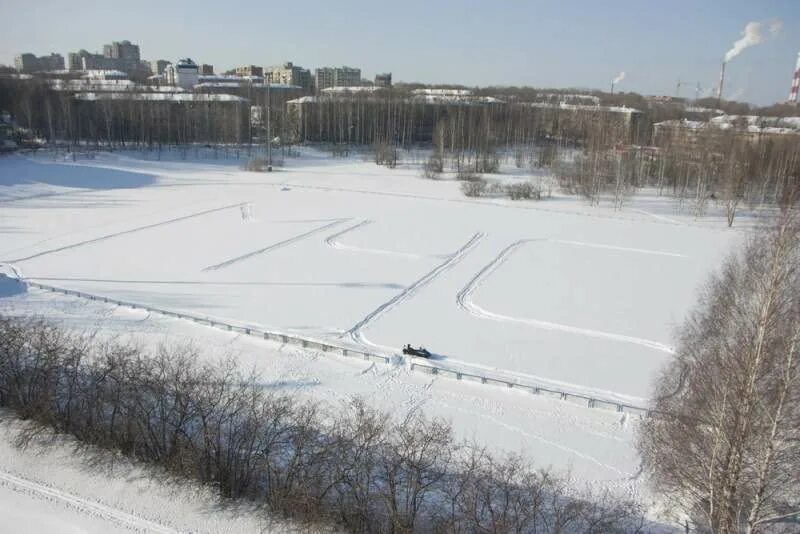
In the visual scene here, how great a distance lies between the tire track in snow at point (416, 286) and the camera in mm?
18000

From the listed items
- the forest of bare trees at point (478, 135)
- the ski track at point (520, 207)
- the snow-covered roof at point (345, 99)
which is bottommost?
the ski track at point (520, 207)

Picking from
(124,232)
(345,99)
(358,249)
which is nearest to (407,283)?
(358,249)

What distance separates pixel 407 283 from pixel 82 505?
13546mm

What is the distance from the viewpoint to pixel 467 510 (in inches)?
Result: 334

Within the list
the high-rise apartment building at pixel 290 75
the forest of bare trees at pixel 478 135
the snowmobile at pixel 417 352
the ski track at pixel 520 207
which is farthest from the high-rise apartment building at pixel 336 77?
the snowmobile at pixel 417 352

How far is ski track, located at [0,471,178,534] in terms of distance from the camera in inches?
390

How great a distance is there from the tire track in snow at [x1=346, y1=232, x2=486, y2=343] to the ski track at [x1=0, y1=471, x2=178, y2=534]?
7993 millimetres

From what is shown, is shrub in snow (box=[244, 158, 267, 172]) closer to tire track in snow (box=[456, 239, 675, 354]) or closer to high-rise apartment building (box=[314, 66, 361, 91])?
tire track in snow (box=[456, 239, 675, 354])

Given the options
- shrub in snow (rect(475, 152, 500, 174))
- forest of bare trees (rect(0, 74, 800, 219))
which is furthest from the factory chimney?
shrub in snow (rect(475, 152, 500, 174))

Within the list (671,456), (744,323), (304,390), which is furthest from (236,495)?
(744,323)

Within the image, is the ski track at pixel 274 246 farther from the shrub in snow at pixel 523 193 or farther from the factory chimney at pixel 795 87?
the factory chimney at pixel 795 87

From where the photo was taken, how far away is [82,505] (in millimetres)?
10383

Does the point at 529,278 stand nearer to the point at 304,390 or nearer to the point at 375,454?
the point at 304,390

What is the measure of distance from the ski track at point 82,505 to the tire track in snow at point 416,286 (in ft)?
26.2
